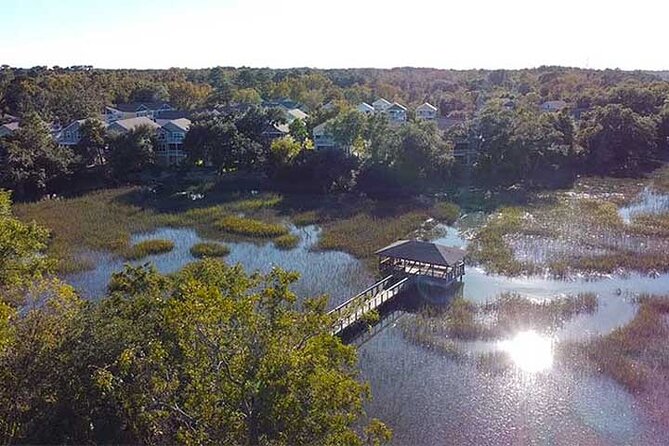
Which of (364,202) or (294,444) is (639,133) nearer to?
(364,202)

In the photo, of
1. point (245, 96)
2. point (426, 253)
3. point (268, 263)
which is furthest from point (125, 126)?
point (426, 253)

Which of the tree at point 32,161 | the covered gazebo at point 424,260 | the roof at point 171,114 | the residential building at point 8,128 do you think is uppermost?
the roof at point 171,114

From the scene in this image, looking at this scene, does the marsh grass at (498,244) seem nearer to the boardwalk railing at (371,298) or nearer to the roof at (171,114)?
the boardwalk railing at (371,298)

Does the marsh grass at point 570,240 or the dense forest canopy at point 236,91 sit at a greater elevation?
the dense forest canopy at point 236,91

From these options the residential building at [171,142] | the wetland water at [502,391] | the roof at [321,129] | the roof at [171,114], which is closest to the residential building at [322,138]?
the roof at [321,129]

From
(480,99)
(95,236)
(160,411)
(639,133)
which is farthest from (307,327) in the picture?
(480,99)

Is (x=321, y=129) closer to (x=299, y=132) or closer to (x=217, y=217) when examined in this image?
(x=299, y=132)

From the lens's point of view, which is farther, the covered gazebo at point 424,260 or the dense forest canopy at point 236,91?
the dense forest canopy at point 236,91
